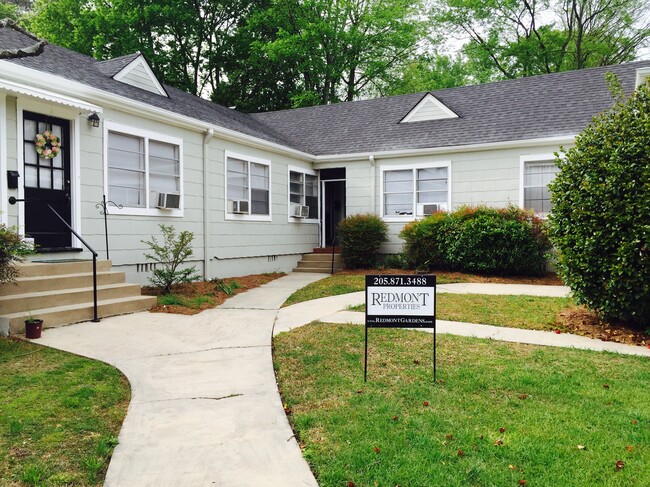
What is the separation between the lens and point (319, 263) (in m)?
14.4

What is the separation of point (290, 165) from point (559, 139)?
6.82 metres

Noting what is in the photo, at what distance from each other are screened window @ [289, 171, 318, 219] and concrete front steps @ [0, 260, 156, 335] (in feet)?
22.3

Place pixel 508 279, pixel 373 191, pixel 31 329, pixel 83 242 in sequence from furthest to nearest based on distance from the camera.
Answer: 1. pixel 373 191
2. pixel 508 279
3. pixel 83 242
4. pixel 31 329

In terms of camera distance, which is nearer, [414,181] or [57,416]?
[57,416]

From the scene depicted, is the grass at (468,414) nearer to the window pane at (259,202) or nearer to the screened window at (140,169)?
the screened window at (140,169)

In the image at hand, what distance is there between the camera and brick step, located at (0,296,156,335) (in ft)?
19.9

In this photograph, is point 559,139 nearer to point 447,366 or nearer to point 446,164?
point 446,164

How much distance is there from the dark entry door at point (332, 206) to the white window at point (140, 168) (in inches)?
248

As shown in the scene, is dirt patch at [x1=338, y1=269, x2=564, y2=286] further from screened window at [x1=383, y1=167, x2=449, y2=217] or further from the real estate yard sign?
the real estate yard sign

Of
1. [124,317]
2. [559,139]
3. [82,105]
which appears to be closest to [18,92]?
[82,105]

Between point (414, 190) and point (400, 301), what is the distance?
31.7 ft

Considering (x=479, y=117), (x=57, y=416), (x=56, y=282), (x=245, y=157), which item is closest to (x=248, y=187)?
(x=245, y=157)

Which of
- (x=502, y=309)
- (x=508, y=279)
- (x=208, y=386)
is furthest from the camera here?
(x=508, y=279)

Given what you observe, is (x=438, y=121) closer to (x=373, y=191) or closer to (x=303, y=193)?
(x=373, y=191)
